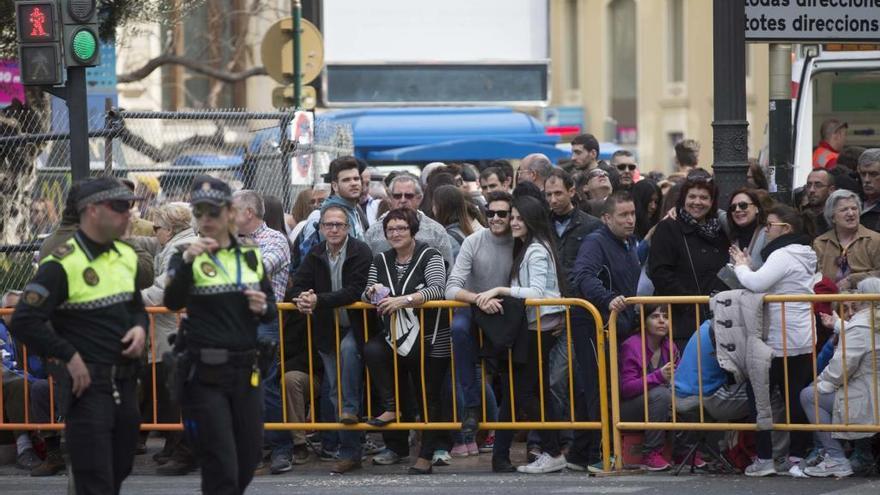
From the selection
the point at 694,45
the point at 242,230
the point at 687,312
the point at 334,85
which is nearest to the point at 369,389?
the point at 242,230

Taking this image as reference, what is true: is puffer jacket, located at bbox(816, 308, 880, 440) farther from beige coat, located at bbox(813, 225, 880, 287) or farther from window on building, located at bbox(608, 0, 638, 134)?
window on building, located at bbox(608, 0, 638, 134)

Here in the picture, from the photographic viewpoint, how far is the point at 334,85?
62.4ft

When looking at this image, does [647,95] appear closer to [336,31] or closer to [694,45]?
[694,45]

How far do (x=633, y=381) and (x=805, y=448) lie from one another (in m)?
1.12

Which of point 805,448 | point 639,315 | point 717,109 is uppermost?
point 717,109

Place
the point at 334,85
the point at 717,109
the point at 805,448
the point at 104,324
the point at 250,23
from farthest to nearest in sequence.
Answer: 1. the point at 250,23
2. the point at 334,85
3. the point at 717,109
4. the point at 805,448
5. the point at 104,324

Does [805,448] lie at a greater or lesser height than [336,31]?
lesser

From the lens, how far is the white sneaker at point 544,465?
10.3 meters

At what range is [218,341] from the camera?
7438 mm

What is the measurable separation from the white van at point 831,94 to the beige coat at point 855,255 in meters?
4.56

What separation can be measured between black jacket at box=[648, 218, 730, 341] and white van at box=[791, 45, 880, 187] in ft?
16.0

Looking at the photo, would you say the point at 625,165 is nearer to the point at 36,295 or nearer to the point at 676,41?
the point at 36,295

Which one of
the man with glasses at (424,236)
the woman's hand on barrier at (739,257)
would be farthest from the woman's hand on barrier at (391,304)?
the woman's hand on barrier at (739,257)

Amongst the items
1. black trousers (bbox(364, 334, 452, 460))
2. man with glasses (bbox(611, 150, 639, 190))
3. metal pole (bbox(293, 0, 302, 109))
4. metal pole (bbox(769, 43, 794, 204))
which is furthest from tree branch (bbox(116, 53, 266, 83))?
black trousers (bbox(364, 334, 452, 460))
